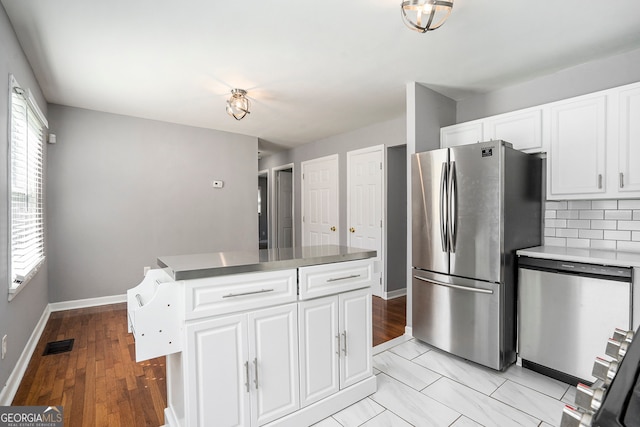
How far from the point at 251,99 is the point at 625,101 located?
321 centimetres

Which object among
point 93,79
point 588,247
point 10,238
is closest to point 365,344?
point 588,247

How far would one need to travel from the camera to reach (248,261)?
1.59 metres

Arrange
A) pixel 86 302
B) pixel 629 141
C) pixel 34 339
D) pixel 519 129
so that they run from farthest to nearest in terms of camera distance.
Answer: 1. pixel 86 302
2. pixel 34 339
3. pixel 519 129
4. pixel 629 141

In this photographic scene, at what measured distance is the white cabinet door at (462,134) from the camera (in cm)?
292

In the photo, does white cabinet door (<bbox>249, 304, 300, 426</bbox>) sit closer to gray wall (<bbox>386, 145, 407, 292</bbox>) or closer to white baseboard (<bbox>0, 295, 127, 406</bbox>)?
white baseboard (<bbox>0, 295, 127, 406</bbox>)

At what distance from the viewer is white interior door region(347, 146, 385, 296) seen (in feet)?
14.5

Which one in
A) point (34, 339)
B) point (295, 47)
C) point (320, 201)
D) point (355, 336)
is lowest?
point (34, 339)

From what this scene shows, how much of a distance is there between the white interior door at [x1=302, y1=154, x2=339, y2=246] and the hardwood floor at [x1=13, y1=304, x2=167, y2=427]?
122 inches

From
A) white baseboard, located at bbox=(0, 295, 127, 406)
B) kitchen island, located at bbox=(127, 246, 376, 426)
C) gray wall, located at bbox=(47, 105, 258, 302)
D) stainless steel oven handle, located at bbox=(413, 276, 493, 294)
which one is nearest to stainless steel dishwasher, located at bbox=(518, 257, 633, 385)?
stainless steel oven handle, located at bbox=(413, 276, 493, 294)

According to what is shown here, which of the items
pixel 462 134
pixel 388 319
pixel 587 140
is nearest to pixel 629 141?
pixel 587 140

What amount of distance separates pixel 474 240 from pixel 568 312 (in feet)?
2.45

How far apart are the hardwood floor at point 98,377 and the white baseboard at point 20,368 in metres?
0.04

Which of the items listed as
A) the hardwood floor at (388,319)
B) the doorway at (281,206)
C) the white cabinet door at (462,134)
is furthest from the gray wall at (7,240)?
the doorway at (281,206)

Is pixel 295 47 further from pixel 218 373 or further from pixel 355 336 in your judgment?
pixel 218 373
